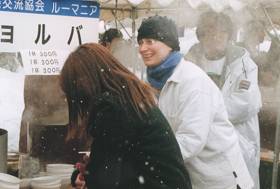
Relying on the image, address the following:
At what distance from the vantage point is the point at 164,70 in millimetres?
2996

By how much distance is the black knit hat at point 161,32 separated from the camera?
3.02 m

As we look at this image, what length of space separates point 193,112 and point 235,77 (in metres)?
1.50

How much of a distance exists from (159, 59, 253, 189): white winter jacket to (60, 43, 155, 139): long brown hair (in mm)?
685

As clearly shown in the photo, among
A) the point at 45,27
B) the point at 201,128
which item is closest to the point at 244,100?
the point at 201,128

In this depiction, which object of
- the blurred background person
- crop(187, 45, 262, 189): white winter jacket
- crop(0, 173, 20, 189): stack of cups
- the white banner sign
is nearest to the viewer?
crop(0, 173, 20, 189): stack of cups

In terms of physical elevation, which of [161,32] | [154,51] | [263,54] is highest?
[161,32]

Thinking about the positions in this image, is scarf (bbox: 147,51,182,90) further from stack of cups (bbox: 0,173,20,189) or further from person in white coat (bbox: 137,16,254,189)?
stack of cups (bbox: 0,173,20,189)

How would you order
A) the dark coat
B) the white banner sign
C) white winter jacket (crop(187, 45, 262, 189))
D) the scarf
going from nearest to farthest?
the dark coat < the scarf < the white banner sign < white winter jacket (crop(187, 45, 262, 189))

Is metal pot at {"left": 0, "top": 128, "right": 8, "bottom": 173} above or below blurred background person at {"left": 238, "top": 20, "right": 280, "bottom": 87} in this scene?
below

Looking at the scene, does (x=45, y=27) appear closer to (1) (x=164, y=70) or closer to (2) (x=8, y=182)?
(1) (x=164, y=70)

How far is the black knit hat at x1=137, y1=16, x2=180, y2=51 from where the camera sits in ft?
9.91

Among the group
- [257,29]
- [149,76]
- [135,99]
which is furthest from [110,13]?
[135,99]

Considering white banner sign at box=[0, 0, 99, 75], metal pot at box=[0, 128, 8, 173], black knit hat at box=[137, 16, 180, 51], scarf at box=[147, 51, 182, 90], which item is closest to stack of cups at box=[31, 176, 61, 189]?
metal pot at box=[0, 128, 8, 173]

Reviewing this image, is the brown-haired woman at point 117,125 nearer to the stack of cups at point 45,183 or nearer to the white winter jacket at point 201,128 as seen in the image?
the white winter jacket at point 201,128
